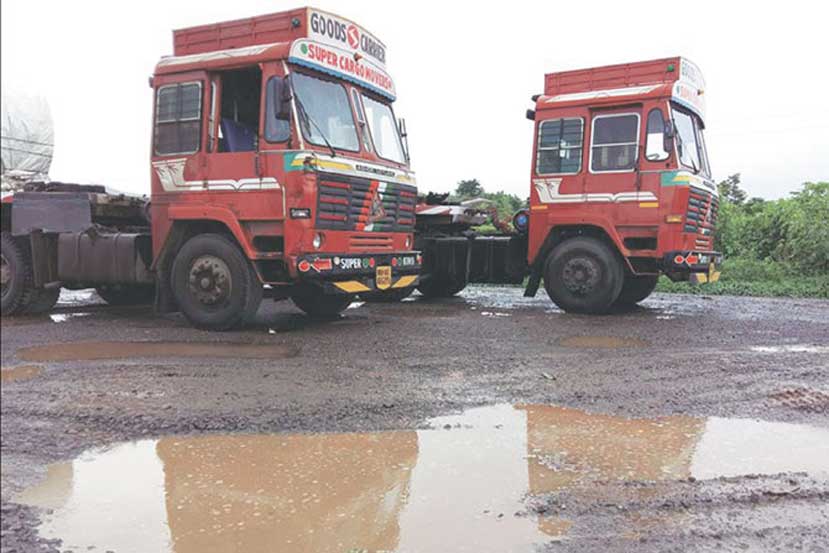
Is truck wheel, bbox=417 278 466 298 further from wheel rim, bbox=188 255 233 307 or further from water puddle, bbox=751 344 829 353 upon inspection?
water puddle, bbox=751 344 829 353

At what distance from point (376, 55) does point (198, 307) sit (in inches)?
133

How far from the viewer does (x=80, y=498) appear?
9.96 ft

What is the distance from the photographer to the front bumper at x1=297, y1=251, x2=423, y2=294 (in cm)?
689

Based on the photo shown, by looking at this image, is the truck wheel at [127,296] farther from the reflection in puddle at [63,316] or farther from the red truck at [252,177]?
the red truck at [252,177]

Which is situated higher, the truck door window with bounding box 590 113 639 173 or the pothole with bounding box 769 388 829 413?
the truck door window with bounding box 590 113 639 173

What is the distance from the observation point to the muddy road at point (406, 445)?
2.95 metres

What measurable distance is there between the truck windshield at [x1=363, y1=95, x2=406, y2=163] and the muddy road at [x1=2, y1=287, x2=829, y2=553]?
Result: 239cm

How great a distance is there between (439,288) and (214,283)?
17.4ft

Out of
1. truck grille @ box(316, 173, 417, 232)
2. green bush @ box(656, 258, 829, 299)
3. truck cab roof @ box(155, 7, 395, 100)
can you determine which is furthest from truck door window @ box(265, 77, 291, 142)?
green bush @ box(656, 258, 829, 299)

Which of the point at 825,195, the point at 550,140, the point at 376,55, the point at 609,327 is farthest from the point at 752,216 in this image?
the point at 376,55

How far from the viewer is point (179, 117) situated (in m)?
7.18

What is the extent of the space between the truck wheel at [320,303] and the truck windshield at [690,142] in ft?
15.2

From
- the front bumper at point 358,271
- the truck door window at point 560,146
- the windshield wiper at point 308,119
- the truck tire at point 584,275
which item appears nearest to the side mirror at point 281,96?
the windshield wiper at point 308,119

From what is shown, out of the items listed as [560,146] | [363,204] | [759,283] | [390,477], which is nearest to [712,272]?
[560,146]
